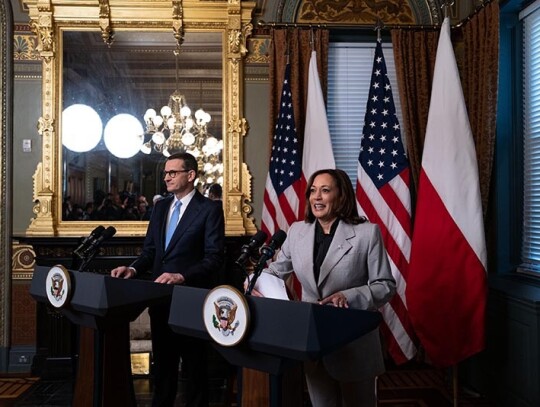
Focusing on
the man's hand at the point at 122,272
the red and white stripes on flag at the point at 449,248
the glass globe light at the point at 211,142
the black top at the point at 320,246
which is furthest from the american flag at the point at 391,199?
the man's hand at the point at 122,272

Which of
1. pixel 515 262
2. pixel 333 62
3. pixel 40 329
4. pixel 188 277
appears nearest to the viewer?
pixel 188 277

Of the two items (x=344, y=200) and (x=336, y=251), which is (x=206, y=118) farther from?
(x=336, y=251)

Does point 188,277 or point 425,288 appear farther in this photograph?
point 425,288

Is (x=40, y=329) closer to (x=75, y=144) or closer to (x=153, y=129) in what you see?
(x=75, y=144)

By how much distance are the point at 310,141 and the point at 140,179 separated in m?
1.64

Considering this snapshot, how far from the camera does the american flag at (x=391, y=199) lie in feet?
14.1

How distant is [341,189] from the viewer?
96.3 inches

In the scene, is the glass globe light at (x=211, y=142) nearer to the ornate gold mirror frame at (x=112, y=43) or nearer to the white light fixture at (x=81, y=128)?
the ornate gold mirror frame at (x=112, y=43)

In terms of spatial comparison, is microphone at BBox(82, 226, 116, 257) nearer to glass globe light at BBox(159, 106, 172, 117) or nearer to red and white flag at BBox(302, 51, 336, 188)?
red and white flag at BBox(302, 51, 336, 188)

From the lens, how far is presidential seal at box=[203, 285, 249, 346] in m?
1.72

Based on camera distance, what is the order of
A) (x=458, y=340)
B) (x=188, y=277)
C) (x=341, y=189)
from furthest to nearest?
(x=458, y=340), (x=188, y=277), (x=341, y=189)

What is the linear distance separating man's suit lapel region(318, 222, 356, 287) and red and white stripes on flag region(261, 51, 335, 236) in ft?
7.73

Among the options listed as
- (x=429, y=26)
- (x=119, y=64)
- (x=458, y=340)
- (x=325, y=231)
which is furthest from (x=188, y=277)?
(x=429, y=26)

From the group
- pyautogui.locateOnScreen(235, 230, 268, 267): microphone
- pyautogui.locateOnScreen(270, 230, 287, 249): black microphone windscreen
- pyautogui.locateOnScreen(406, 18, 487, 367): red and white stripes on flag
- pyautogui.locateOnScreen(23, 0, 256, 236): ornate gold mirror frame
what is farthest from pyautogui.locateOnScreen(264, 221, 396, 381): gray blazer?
pyautogui.locateOnScreen(23, 0, 256, 236): ornate gold mirror frame
